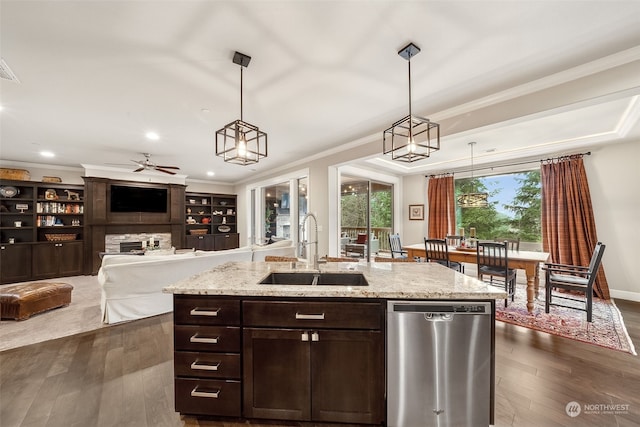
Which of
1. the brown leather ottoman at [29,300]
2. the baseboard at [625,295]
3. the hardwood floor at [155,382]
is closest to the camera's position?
the hardwood floor at [155,382]

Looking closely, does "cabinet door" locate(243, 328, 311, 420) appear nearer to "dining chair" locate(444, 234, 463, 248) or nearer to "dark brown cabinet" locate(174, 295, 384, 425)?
"dark brown cabinet" locate(174, 295, 384, 425)

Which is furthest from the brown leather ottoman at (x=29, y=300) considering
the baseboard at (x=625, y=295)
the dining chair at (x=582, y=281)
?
the baseboard at (x=625, y=295)

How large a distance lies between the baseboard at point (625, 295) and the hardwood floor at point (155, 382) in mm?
1811

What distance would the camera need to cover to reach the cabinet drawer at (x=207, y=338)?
161 centimetres

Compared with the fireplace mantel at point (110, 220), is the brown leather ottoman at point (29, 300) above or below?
below

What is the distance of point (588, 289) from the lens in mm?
3145

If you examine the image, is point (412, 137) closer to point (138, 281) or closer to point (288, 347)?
point (288, 347)

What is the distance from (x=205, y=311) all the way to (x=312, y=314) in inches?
26.7

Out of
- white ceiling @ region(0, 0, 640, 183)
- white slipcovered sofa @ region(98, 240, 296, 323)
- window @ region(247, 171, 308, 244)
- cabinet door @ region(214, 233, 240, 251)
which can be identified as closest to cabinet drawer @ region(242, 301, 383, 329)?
white ceiling @ region(0, 0, 640, 183)

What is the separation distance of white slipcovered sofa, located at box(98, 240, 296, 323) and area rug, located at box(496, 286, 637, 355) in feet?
14.3

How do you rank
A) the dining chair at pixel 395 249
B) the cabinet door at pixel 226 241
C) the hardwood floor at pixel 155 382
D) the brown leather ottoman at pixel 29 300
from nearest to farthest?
the hardwood floor at pixel 155 382, the brown leather ottoman at pixel 29 300, the dining chair at pixel 395 249, the cabinet door at pixel 226 241

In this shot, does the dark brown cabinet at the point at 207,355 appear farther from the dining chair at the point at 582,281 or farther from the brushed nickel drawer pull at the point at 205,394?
the dining chair at the point at 582,281

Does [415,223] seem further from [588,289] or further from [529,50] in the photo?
[529,50]

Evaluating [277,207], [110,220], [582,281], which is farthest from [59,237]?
[582,281]
